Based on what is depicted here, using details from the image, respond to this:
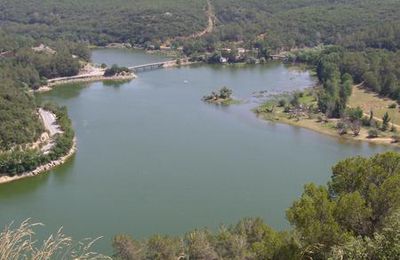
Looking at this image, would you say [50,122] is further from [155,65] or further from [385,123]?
[155,65]

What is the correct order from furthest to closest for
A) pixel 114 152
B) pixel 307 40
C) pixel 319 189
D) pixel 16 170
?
1. pixel 307 40
2. pixel 114 152
3. pixel 16 170
4. pixel 319 189

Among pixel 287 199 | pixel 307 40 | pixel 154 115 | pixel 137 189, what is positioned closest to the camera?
pixel 287 199

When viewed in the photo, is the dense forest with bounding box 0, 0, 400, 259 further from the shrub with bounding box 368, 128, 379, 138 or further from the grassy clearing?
the shrub with bounding box 368, 128, 379, 138

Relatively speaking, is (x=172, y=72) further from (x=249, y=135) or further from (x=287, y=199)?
(x=287, y=199)

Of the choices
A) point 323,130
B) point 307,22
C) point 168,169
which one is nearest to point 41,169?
point 168,169

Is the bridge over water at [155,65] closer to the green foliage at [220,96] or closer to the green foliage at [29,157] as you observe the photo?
the green foliage at [220,96]

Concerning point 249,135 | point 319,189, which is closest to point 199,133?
point 249,135

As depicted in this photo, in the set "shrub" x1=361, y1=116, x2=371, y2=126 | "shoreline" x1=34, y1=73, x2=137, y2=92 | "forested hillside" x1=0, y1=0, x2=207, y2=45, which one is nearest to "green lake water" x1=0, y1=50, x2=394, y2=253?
"shrub" x1=361, y1=116, x2=371, y2=126
